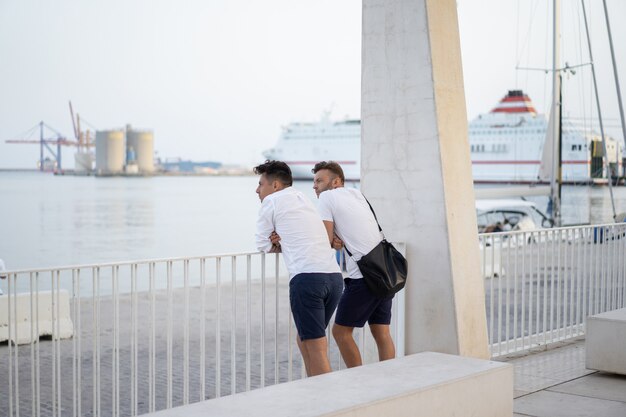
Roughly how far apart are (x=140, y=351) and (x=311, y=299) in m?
5.29

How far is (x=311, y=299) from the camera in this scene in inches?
195

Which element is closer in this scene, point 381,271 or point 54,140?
point 381,271

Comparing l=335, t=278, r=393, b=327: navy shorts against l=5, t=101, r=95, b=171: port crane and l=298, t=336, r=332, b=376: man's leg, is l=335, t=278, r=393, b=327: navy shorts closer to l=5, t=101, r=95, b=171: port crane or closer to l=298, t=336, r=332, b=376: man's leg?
l=298, t=336, r=332, b=376: man's leg

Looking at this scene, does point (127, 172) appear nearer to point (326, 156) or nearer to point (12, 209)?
point (326, 156)

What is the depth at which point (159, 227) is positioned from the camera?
2376 inches

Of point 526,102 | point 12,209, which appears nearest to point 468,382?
point 12,209

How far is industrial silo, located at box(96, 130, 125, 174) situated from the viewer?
13425 centimetres

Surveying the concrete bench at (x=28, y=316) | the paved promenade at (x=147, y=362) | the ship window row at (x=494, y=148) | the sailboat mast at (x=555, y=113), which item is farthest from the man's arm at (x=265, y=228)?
the ship window row at (x=494, y=148)

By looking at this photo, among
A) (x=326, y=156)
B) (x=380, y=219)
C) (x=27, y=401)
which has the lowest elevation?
Answer: (x=27, y=401)

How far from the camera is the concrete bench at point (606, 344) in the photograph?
6.37m

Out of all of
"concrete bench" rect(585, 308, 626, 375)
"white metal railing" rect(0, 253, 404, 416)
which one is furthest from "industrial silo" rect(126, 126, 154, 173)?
"concrete bench" rect(585, 308, 626, 375)

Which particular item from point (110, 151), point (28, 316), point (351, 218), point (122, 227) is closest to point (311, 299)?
point (351, 218)

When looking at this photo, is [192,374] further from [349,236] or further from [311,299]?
[311,299]

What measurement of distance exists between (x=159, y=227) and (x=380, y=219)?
5515 centimetres
